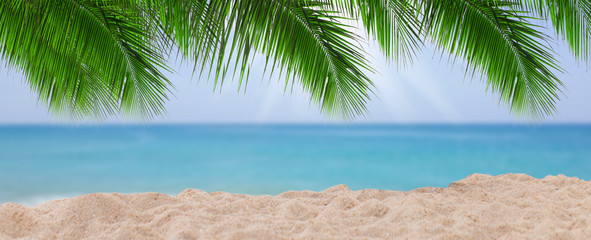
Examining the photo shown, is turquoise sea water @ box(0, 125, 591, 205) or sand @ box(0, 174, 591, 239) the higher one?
sand @ box(0, 174, 591, 239)

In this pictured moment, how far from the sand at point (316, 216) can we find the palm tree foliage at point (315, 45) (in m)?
0.97

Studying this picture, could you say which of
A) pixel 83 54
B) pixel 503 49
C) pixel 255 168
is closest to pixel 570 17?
pixel 503 49

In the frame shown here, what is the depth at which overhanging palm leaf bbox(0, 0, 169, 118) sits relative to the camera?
307 cm

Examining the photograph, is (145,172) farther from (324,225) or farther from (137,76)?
(324,225)

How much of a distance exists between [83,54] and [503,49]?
11.1ft

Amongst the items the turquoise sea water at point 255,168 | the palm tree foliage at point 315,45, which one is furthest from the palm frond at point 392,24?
the turquoise sea water at point 255,168

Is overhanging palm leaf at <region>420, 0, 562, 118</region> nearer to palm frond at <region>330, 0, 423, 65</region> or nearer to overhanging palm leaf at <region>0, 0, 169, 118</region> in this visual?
palm frond at <region>330, 0, 423, 65</region>

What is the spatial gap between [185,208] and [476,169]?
34.4ft

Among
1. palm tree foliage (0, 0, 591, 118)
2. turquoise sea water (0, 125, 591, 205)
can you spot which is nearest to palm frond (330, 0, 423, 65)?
palm tree foliage (0, 0, 591, 118)

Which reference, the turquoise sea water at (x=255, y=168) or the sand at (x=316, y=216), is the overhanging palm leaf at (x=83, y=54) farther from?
the sand at (x=316, y=216)

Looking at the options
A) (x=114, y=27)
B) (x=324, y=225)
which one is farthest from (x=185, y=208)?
(x=114, y=27)

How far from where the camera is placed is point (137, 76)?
4.05m

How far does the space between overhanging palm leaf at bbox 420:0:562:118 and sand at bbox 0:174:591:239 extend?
2.77ft

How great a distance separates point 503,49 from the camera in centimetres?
367
